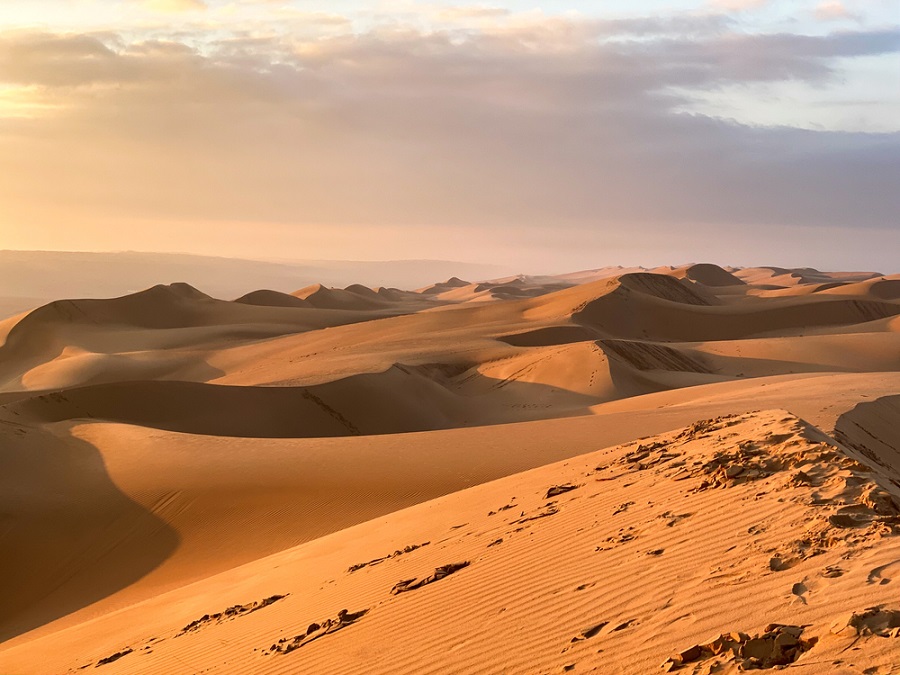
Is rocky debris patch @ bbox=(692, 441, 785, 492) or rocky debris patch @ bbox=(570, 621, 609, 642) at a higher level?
rocky debris patch @ bbox=(692, 441, 785, 492)

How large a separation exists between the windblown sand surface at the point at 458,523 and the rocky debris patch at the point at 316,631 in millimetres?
29

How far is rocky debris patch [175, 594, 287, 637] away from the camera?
23.7 feet

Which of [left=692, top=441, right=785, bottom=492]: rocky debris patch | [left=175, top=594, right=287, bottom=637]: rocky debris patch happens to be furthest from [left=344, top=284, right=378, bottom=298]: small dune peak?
[left=692, top=441, right=785, bottom=492]: rocky debris patch

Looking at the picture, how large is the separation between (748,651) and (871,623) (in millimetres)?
541

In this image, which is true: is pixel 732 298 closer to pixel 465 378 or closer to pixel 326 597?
pixel 465 378

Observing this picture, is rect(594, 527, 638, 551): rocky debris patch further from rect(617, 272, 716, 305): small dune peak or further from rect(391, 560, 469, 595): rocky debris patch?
rect(617, 272, 716, 305): small dune peak

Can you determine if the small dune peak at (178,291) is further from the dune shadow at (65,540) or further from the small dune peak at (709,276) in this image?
the small dune peak at (709,276)

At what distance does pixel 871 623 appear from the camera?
3906 mm

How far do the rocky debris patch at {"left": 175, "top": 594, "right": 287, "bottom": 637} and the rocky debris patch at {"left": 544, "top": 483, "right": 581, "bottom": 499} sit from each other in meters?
2.46

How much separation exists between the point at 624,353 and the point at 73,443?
1896 centimetres

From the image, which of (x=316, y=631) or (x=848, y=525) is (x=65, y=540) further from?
(x=848, y=525)

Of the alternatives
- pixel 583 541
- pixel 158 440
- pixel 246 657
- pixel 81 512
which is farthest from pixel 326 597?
pixel 158 440

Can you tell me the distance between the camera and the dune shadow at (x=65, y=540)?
35.7ft

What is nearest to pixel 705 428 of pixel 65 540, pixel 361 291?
pixel 65 540
